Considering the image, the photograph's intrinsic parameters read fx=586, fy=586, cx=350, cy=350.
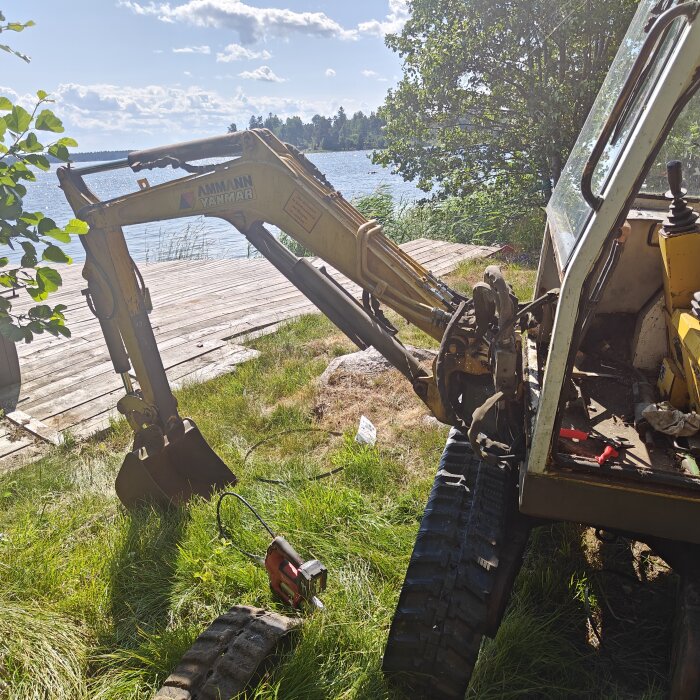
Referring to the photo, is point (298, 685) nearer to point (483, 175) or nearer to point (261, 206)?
point (261, 206)

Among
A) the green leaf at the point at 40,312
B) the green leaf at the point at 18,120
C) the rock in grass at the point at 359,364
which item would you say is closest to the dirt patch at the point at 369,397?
the rock in grass at the point at 359,364

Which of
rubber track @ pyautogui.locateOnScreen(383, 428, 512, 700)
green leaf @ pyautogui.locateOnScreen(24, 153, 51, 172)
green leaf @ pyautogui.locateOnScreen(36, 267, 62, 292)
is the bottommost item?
rubber track @ pyautogui.locateOnScreen(383, 428, 512, 700)

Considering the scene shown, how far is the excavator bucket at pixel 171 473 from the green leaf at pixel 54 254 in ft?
5.26

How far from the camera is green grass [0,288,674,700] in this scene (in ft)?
7.43

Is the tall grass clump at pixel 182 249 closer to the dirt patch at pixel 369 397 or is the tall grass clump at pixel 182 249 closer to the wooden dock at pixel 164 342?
the wooden dock at pixel 164 342

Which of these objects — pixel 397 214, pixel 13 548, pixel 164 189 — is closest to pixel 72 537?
pixel 13 548

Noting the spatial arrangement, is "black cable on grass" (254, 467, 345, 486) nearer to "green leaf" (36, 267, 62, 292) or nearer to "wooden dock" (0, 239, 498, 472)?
"wooden dock" (0, 239, 498, 472)

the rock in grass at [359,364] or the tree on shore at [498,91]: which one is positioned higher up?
the tree on shore at [498,91]

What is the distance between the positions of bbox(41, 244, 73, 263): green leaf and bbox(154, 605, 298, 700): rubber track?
1523mm

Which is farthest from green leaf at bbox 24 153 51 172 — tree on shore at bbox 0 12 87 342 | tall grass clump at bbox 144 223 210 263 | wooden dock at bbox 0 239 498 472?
tall grass clump at bbox 144 223 210 263

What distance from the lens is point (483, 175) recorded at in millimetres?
9969

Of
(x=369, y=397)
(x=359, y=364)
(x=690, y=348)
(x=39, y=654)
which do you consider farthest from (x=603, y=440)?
(x=359, y=364)

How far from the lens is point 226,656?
2174 millimetres

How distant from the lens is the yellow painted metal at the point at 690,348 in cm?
198
